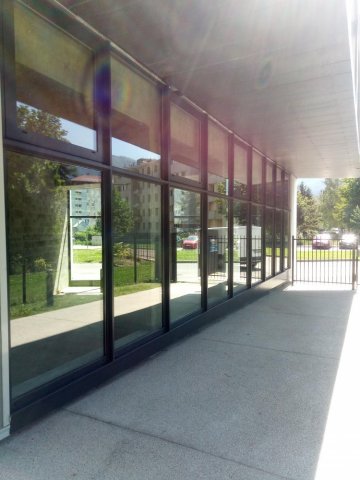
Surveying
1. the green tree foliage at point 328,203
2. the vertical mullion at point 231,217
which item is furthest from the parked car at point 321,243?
the green tree foliage at point 328,203

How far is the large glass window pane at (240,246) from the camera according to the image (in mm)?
7957

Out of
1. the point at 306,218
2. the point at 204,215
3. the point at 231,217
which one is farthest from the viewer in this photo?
the point at 306,218

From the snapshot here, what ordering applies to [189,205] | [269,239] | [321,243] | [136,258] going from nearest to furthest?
[136,258], [189,205], [269,239], [321,243]

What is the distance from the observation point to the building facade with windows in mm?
3279

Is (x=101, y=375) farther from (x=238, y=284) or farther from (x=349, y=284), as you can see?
(x=349, y=284)

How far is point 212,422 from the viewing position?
10.5 feet

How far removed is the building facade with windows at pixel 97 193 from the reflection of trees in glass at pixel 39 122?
1cm

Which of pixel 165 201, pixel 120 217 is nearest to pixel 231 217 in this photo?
pixel 165 201

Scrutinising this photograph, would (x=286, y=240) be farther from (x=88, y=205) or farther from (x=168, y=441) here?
(x=168, y=441)

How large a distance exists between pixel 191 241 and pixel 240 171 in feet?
9.31

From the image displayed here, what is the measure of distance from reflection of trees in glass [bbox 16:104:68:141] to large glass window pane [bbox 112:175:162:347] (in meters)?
0.92

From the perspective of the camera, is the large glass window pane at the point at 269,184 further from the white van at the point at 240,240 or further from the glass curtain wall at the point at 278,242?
the white van at the point at 240,240

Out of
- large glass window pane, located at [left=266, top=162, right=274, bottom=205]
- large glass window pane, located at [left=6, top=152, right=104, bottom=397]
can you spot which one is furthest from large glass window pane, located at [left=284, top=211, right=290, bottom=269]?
large glass window pane, located at [left=6, top=152, right=104, bottom=397]

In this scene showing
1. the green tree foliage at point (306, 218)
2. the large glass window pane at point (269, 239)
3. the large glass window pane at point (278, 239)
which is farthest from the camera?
the green tree foliage at point (306, 218)
